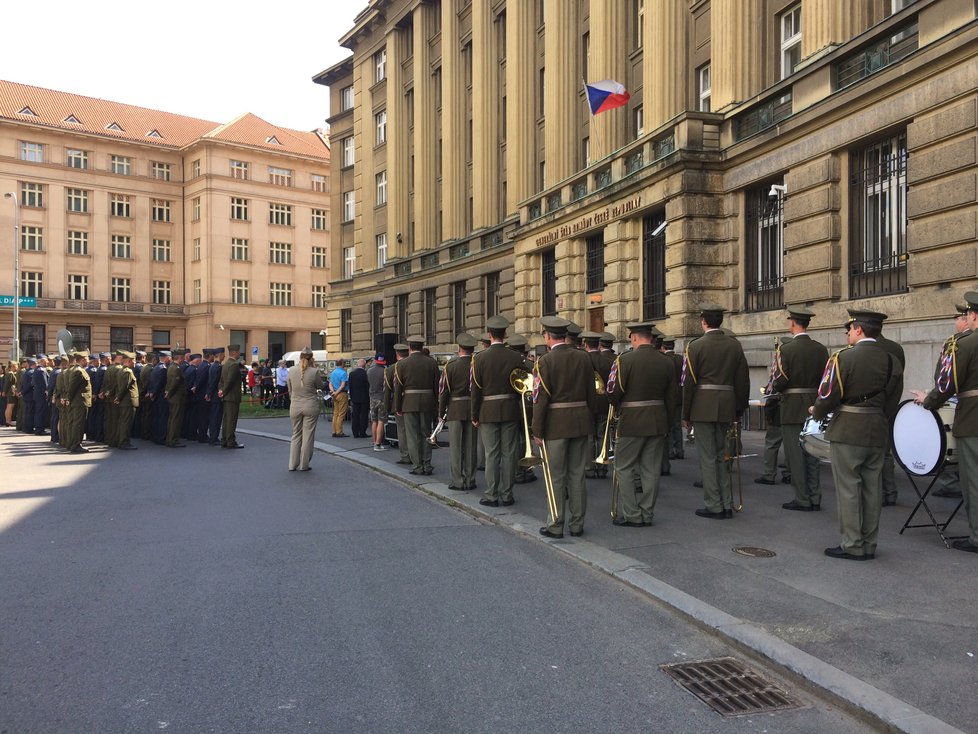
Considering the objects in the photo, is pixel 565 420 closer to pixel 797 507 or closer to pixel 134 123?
pixel 797 507

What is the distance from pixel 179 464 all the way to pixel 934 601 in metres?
11.8

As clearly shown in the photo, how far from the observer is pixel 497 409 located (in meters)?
9.45

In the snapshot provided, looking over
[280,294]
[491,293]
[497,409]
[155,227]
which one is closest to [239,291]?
[280,294]

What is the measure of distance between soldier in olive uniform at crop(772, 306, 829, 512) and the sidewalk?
0.29 meters

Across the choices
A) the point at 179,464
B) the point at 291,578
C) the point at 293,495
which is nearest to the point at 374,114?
the point at 179,464

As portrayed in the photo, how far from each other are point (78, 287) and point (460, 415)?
61874mm

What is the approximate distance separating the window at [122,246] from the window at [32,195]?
18.9ft

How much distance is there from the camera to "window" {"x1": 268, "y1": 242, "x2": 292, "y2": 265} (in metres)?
69.1

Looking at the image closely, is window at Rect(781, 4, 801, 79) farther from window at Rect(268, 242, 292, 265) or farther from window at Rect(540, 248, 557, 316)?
window at Rect(268, 242, 292, 265)

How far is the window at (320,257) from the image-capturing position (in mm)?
71750

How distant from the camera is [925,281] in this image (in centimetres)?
1270

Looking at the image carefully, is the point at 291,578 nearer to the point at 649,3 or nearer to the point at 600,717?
the point at 600,717

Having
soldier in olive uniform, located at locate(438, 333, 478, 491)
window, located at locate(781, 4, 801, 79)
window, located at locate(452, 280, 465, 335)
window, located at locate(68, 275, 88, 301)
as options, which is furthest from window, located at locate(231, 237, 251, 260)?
soldier in olive uniform, located at locate(438, 333, 478, 491)

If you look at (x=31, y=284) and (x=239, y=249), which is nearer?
(x=31, y=284)
